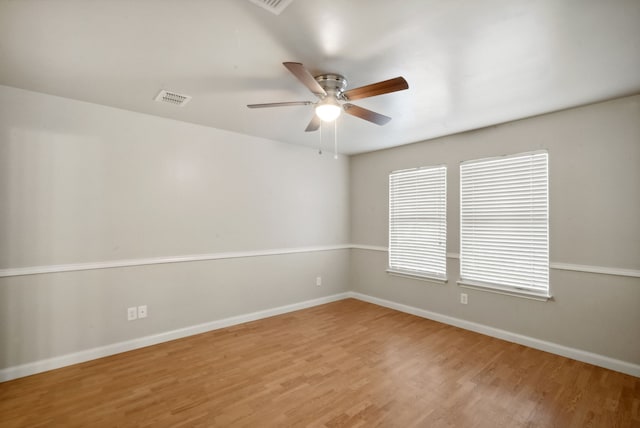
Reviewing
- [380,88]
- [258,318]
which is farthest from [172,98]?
[258,318]

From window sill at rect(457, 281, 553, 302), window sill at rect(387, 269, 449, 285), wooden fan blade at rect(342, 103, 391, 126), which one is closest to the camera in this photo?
wooden fan blade at rect(342, 103, 391, 126)

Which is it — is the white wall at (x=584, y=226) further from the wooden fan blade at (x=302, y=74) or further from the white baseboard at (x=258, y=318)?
the wooden fan blade at (x=302, y=74)

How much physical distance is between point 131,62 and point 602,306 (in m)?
4.62

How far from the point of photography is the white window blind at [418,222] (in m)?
4.09

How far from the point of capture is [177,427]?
77.9 inches

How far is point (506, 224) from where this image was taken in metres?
3.43

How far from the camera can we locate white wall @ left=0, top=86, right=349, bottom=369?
2.61 meters

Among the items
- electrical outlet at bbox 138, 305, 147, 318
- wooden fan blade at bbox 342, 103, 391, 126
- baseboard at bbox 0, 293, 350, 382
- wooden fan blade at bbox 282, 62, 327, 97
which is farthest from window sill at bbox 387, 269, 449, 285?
electrical outlet at bbox 138, 305, 147, 318

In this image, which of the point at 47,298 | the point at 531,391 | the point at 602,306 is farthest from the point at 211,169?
the point at 602,306

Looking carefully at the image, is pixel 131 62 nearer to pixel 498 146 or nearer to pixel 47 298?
pixel 47 298

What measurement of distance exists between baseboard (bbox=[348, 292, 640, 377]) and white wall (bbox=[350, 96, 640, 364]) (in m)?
0.05

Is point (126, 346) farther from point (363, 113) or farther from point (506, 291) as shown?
point (506, 291)

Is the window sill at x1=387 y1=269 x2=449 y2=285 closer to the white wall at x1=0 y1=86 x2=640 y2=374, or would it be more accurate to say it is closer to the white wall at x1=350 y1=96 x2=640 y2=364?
the white wall at x1=0 y1=86 x2=640 y2=374

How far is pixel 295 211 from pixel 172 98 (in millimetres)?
2302
